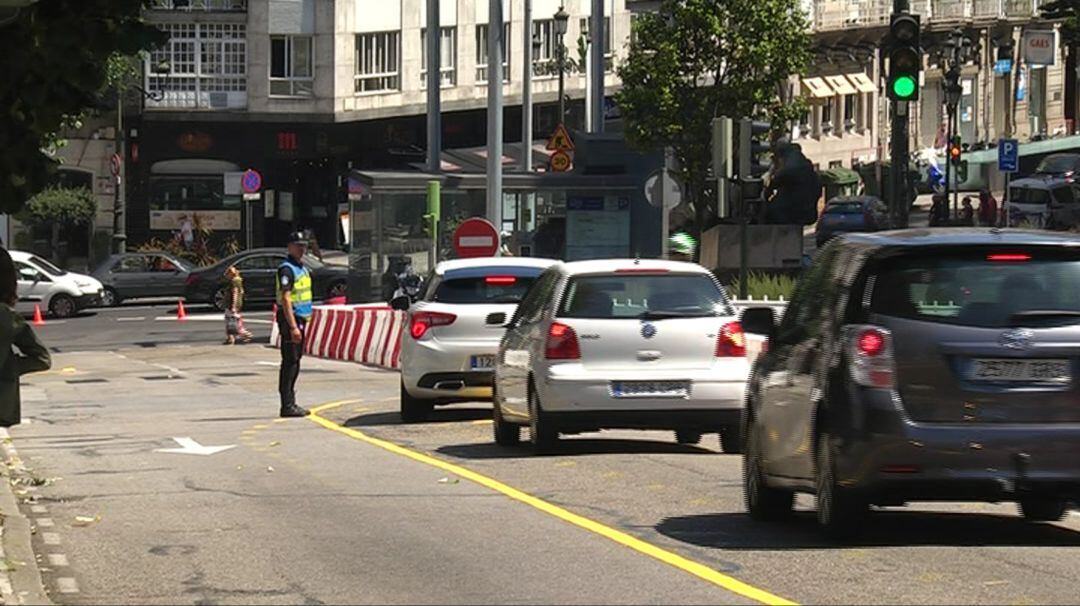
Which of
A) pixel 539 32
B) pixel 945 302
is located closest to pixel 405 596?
pixel 945 302

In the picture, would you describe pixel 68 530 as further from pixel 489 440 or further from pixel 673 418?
pixel 489 440

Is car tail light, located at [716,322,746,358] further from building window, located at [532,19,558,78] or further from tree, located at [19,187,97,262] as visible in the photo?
building window, located at [532,19,558,78]

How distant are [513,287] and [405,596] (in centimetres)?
1282

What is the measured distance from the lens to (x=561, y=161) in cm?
5356

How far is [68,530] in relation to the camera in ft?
48.7

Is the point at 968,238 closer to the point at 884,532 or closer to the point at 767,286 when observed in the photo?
the point at 884,532

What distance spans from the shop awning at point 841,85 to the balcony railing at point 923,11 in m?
2.33

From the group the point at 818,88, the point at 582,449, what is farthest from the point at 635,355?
the point at 818,88

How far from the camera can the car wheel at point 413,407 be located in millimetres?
24281

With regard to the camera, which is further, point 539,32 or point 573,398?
point 539,32

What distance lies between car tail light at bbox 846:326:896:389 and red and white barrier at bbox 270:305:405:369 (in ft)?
77.9

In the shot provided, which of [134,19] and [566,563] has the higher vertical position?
[134,19]

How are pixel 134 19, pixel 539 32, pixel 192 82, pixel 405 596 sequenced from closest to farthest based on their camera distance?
pixel 405 596 < pixel 134 19 < pixel 192 82 < pixel 539 32

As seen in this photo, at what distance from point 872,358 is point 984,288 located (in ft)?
2.17
